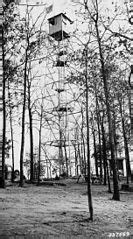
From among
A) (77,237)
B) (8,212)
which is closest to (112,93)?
(8,212)

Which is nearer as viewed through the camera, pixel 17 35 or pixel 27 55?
pixel 17 35

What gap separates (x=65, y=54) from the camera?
13422 mm

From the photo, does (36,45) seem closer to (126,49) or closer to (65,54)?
(65,54)

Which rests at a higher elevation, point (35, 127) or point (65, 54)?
point (65, 54)

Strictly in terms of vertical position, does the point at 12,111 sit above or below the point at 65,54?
below

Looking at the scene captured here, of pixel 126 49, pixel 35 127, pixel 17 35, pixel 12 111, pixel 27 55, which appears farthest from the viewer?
pixel 35 127

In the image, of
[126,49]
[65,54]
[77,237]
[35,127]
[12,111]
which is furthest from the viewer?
[35,127]

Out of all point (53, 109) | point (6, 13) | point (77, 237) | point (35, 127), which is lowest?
point (77, 237)

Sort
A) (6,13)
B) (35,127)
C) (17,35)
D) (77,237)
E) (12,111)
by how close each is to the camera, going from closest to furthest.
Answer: (77,237) < (6,13) < (17,35) < (12,111) < (35,127)

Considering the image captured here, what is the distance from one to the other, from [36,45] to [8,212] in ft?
39.2

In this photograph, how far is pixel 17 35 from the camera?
1620 cm

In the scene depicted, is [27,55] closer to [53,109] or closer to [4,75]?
[4,75]

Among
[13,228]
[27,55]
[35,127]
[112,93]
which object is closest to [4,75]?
[27,55]

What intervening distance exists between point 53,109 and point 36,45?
9.56m
